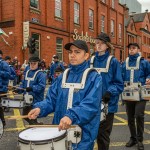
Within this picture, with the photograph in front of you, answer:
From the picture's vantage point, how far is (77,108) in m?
3.21

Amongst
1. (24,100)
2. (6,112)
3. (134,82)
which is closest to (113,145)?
(134,82)

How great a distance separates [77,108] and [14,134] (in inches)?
185

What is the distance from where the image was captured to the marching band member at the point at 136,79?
6121 mm

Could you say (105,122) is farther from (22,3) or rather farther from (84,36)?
(84,36)

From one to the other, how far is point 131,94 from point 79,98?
2.89 meters

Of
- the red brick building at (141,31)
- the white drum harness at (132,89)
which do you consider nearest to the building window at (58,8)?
the white drum harness at (132,89)

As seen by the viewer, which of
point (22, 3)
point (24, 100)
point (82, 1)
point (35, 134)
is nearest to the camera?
point (35, 134)

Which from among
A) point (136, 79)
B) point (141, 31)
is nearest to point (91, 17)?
point (141, 31)

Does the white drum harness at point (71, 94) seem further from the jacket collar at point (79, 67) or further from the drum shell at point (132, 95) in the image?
the drum shell at point (132, 95)

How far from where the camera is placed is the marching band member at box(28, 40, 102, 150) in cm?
330

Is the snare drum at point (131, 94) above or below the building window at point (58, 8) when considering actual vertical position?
below

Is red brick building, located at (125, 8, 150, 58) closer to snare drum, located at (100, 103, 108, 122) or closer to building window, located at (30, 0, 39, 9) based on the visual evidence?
building window, located at (30, 0, 39, 9)

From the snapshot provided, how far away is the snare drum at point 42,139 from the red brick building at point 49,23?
19.7 metres

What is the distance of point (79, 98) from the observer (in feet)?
11.4
